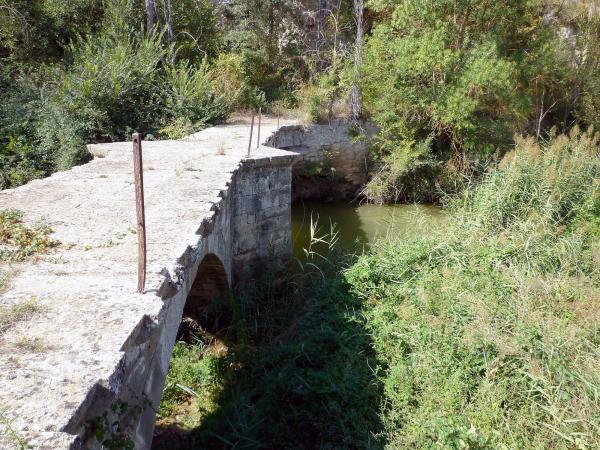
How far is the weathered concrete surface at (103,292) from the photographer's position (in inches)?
73.6

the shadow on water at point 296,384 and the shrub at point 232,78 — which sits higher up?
the shrub at point 232,78

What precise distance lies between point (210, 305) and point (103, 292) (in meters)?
3.71

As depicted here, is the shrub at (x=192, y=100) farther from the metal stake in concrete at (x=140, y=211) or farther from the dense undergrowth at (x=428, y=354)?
the metal stake in concrete at (x=140, y=211)

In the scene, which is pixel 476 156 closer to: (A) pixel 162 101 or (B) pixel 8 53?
(A) pixel 162 101

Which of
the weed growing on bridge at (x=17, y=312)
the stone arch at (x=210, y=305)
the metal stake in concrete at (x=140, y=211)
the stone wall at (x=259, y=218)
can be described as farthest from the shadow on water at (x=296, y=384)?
the weed growing on bridge at (x=17, y=312)

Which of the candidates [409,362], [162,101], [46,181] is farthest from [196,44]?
[409,362]

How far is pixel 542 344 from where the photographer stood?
441 centimetres

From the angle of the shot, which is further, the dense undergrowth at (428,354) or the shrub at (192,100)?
the shrub at (192,100)

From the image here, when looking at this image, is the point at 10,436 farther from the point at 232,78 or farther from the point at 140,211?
the point at 232,78

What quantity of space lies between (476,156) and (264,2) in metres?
8.75

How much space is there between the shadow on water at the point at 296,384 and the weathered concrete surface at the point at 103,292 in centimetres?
116

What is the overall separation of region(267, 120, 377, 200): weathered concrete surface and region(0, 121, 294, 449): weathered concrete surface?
6151 millimetres

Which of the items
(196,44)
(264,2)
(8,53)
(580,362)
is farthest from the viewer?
(264,2)

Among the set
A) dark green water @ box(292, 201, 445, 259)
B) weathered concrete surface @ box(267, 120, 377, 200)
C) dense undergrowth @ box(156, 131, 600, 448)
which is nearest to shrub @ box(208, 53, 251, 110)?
weathered concrete surface @ box(267, 120, 377, 200)
